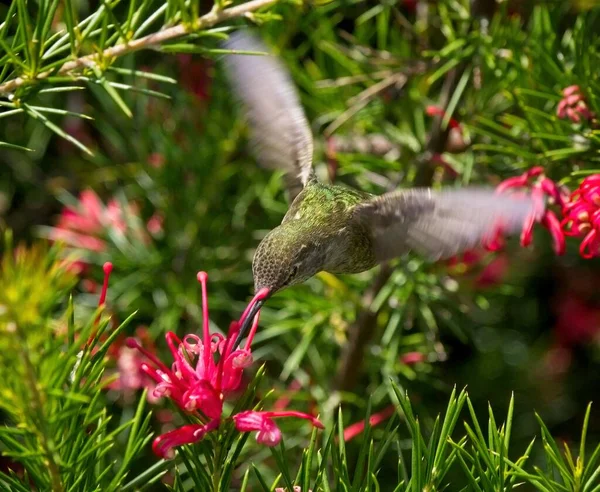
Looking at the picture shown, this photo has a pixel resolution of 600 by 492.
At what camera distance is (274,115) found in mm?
1319

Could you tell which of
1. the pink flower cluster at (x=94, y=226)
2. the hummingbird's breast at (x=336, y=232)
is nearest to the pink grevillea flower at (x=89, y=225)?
the pink flower cluster at (x=94, y=226)

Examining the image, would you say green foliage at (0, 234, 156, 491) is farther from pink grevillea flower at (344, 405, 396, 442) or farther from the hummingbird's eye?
pink grevillea flower at (344, 405, 396, 442)

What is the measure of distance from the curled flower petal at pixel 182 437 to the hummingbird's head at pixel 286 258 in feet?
0.90

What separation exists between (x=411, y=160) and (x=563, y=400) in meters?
0.74

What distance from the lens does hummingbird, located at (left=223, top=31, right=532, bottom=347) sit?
0.95 meters

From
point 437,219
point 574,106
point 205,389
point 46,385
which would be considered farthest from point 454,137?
point 46,385

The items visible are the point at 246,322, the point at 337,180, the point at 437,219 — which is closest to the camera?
the point at 246,322

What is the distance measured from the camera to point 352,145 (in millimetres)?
1533

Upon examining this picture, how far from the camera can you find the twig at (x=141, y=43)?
0.84 meters

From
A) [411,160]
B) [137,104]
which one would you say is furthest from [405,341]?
[137,104]

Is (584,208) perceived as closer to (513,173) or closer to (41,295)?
(513,173)

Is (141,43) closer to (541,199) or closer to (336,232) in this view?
(336,232)

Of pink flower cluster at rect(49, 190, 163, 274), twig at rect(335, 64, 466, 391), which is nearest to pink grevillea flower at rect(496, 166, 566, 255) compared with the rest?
twig at rect(335, 64, 466, 391)

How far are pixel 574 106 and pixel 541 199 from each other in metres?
0.14
